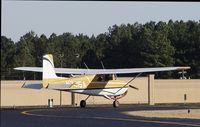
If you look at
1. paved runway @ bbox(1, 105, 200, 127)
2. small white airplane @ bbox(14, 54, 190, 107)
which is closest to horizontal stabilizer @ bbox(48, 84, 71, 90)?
small white airplane @ bbox(14, 54, 190, 107)

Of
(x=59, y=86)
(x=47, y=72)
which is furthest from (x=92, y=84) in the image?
(x=47, y=72)

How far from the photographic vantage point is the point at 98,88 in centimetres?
4512

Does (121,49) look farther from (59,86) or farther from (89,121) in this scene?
(89,121)

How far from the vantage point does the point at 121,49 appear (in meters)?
96.8

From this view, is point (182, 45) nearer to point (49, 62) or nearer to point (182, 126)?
point (49, 62)

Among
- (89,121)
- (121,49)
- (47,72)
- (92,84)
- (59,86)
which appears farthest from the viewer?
(121,49)

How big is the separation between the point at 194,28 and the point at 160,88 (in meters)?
41.0

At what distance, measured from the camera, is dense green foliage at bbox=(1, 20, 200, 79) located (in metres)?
88.0

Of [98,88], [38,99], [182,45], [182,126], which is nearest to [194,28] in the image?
[182,45]

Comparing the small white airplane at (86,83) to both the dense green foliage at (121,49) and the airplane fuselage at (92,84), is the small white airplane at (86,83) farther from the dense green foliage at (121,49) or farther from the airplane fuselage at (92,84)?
the dense green foliage at (121,49)

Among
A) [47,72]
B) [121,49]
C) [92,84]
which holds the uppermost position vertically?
[121,49]

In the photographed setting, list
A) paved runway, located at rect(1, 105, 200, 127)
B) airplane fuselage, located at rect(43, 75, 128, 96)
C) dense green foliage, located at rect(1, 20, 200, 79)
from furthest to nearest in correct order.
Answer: dense green foliage, located at rect(1, 20, 200, 79)
airplane fuselage, located at rect(43, 75, 128, 96)
paved runway, located at rect(1, 105, 200, 127)

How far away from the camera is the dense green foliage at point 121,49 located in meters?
88.0

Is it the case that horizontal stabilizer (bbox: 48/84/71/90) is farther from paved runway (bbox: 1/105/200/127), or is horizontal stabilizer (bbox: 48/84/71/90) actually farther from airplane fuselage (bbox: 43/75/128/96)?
paved runway (bbox: 1/105/200/127)
